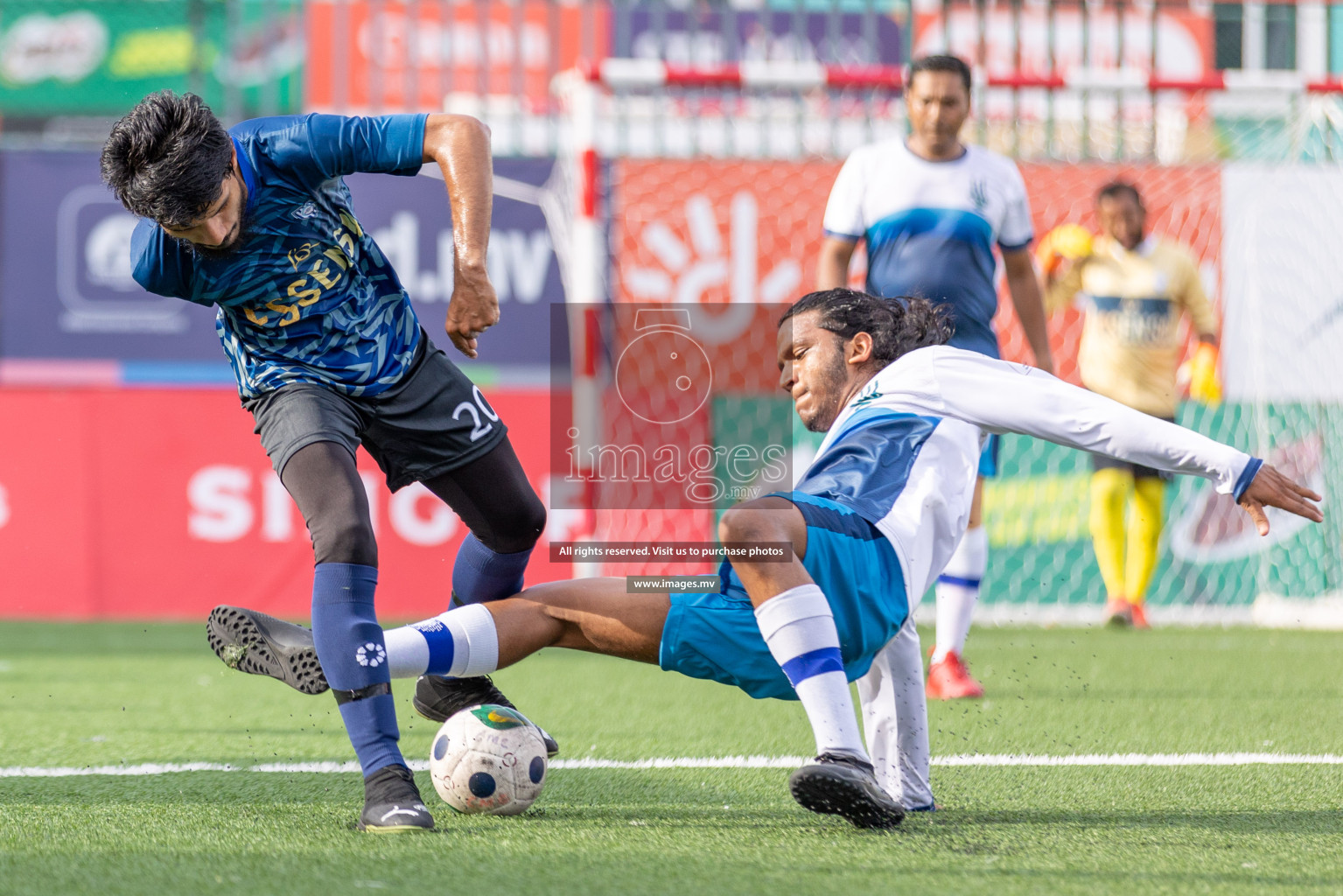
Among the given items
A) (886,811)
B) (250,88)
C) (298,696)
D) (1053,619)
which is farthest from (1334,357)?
(250,88)

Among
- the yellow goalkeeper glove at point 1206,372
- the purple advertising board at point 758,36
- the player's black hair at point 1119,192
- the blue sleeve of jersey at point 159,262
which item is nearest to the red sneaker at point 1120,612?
the yellow goalkeeper glove at point 1206,372

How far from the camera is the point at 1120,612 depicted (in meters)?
7.22

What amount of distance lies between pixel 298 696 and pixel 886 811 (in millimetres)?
3030

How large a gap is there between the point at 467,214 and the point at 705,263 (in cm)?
573

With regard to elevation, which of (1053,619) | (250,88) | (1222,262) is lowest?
(1053,619)

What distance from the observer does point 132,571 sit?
25.7 ft

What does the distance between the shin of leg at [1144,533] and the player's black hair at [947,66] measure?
9.78 ft

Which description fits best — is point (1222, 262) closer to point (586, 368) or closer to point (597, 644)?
point (586, 368)

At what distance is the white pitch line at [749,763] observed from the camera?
359 centimetres

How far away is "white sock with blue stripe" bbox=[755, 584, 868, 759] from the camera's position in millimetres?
2697

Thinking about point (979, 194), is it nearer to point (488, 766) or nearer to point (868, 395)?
point (868, 395)

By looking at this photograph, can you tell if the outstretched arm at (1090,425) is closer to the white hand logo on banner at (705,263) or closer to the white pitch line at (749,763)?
the white pitch line at (749,763)

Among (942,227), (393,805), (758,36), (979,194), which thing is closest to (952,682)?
(942,227)

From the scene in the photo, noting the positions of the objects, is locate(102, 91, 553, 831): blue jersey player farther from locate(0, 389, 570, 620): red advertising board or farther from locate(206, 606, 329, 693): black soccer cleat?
locate(0, 389, 570, 620): red advertising board
